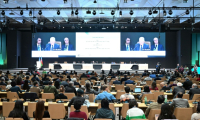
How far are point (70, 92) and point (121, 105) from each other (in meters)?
2.66

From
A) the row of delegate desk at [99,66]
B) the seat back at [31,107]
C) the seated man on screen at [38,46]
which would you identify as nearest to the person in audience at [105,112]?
the seat back at [31,107]

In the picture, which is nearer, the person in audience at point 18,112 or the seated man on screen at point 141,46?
the person in audience at point 18,112

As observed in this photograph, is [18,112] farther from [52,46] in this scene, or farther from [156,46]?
[156,46]

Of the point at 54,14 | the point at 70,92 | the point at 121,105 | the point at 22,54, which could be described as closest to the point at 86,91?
the point at 70,92

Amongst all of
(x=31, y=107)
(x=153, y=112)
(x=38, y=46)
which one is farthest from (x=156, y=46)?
(x=153, y=112)

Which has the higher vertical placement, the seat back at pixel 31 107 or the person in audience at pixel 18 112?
the person in audience at pixel 18 112

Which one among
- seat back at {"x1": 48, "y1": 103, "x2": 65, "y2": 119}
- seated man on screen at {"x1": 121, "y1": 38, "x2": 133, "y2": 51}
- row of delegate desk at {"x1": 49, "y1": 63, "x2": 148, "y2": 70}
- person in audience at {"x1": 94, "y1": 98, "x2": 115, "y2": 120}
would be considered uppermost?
seated man on screen at {"x1": 121, "y1": 38, "x2": 133, "y2": 51}

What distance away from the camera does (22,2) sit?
18.5m

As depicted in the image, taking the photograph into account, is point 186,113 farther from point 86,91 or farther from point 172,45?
point 172,45

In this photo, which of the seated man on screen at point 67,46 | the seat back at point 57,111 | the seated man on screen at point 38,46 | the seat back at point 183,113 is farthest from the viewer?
the seated man on screen at point 38,46

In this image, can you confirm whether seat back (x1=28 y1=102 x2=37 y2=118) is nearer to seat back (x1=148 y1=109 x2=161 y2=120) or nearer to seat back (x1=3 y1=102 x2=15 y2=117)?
seat back (x1=3 y1=102 x2=15 y2=117)

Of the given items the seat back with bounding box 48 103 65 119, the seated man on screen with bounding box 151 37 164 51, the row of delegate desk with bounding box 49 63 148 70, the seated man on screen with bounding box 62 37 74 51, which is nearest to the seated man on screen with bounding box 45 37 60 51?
the seated man on screen with bounding box 62 37 74 51

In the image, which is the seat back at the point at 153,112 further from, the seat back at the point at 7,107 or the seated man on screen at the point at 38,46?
the seated man on screen at the point at 38,46

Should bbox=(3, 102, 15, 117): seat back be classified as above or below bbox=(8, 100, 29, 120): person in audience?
below
